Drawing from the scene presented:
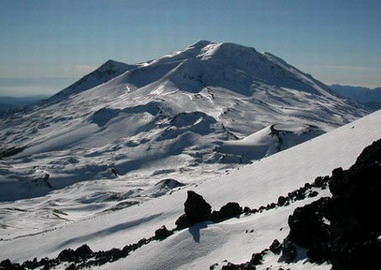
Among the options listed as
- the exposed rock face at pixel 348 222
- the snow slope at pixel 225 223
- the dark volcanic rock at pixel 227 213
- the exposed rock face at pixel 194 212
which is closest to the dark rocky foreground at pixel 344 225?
the exposed rock face at pixel 348 222

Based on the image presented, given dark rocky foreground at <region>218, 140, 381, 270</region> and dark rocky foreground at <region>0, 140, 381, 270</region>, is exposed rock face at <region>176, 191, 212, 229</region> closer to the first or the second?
dark rocky foreground at <region>0, 140, 381, 270</region>

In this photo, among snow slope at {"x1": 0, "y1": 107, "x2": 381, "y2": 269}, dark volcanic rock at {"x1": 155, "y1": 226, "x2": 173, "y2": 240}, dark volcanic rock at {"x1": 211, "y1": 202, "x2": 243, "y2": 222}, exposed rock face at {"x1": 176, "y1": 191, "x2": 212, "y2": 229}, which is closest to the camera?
snow slope at {"x1": 0, "y1": 107, "x2": 381, "y2": 269}

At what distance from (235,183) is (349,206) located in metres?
39.9

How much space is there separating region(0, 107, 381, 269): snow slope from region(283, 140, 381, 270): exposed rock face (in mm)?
1842

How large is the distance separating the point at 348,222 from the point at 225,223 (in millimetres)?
20337

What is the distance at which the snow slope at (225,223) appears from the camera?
123 ft

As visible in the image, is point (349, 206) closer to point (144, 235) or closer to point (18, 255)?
point (144, 235)

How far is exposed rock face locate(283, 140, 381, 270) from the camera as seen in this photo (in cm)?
1980

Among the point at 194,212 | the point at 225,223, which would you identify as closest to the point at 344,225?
the point at 225,223

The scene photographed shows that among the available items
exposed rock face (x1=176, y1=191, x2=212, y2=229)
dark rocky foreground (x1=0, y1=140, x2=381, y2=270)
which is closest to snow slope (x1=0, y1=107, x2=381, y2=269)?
dark rocky foreground (x1=0, y1=140, x2=381, y2=270)

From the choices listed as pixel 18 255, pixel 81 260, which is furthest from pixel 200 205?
pixel 18 255

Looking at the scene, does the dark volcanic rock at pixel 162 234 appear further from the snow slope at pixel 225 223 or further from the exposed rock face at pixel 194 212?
the exposed rock face at pixel 194 212

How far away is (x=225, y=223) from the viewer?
4288 centimetres

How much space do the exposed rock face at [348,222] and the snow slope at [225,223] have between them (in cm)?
184
